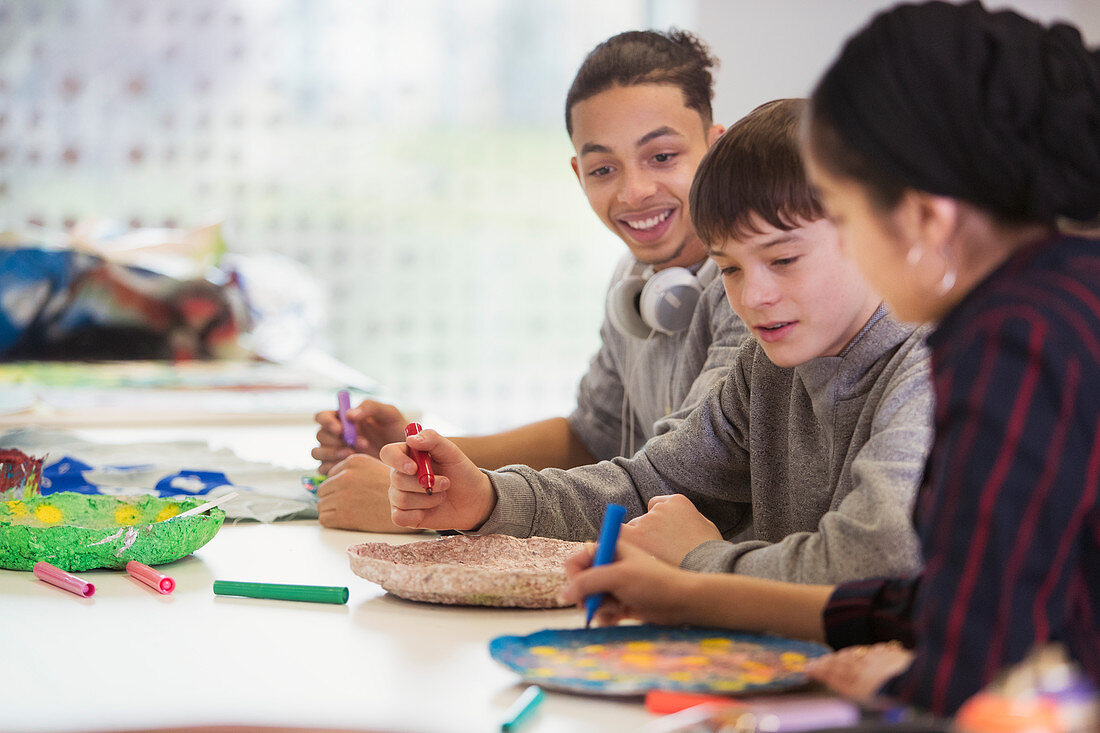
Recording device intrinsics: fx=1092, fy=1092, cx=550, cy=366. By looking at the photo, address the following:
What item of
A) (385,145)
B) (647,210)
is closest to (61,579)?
(647,210)

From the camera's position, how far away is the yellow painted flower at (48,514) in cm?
114

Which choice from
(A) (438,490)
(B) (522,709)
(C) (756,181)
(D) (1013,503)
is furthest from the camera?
(A) (438,490)

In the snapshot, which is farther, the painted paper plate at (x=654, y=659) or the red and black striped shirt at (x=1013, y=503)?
the painted paper plate at (x=654, y=659)

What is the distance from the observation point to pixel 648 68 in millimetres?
1529

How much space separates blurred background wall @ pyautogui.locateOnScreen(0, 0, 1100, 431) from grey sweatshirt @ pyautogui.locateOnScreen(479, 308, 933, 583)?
8.62 feet

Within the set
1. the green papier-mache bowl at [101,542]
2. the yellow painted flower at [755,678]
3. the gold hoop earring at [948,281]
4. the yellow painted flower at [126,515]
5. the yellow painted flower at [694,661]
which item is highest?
the gold hoop earring at [948,281]

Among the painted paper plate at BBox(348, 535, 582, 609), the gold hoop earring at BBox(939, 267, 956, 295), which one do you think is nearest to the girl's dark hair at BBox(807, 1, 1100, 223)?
the gold hoop earring at BBox(939, 267, 956, 295)

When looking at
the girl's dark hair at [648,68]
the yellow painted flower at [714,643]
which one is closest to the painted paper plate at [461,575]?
the yellow painted flower at [714,643]

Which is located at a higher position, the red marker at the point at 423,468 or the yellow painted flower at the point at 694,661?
the red marker at the point at 423,468

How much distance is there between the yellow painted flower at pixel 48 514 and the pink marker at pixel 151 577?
0.19m

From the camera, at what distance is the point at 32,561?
1.01 metres

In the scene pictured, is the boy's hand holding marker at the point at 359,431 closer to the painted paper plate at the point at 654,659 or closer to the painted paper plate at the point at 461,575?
the painted paper plate at the point at 461,575

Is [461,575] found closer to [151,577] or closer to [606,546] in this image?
[606,546]

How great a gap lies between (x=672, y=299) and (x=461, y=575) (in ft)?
2.05
